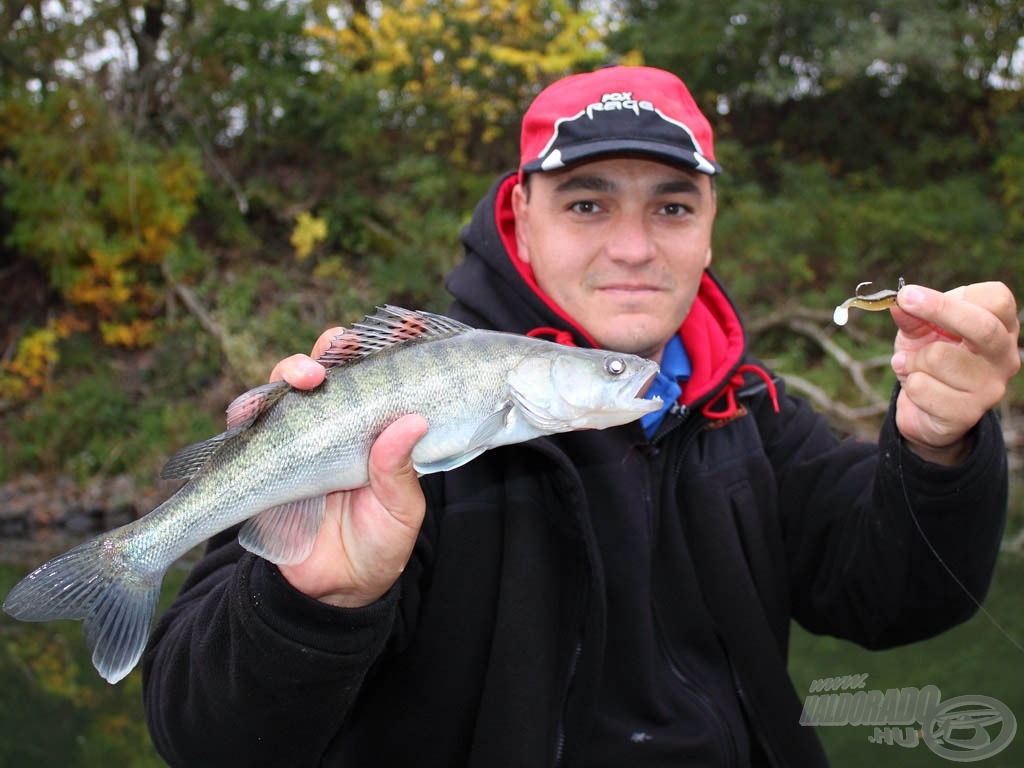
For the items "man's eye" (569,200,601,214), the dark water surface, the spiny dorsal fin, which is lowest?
the dark water surface

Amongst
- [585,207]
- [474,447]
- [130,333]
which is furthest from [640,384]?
[130,333]

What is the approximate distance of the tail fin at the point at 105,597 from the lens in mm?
1912

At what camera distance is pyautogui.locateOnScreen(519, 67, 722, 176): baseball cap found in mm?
2576

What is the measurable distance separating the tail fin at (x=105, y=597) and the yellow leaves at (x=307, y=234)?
9968mm

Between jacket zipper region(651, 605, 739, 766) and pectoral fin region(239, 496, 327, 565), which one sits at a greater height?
pectoral fin region(239, 496, 327, 565)

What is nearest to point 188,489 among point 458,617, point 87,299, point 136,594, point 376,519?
point 136,594

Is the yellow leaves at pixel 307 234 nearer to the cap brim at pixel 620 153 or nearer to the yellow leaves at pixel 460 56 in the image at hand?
the yellow leaves at pixel 460 56

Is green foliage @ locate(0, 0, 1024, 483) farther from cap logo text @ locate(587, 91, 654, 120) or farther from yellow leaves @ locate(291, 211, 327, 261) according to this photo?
cap logo text @ locate(587, 91, 654, 120)

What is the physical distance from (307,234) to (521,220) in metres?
9.27

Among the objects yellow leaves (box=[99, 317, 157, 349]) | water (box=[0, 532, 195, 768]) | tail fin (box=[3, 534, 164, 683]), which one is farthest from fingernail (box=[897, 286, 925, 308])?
yellow leaves (box=[99, 317, 157, 349])

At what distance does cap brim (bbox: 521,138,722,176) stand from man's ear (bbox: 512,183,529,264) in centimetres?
21

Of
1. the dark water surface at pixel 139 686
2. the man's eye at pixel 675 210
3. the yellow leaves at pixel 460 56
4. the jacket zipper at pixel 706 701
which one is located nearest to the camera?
the jacket zipper at pixel 706 701

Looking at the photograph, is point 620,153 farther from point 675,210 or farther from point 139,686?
point 139,686

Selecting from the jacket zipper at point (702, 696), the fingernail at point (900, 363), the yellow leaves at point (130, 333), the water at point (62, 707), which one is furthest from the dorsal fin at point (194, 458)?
the yellow leaves at point (130, 333)
